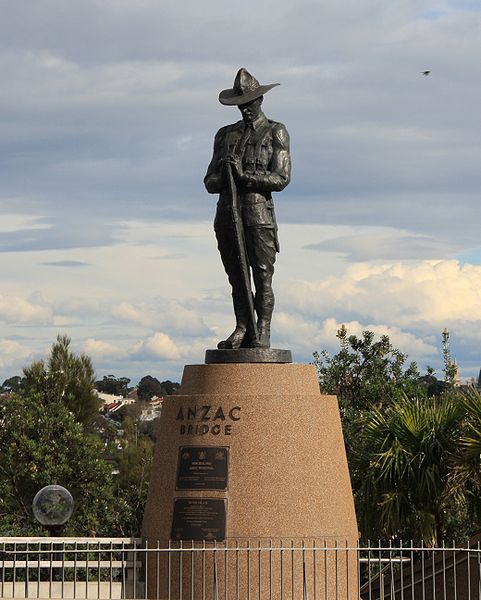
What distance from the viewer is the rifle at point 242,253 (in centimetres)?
1380

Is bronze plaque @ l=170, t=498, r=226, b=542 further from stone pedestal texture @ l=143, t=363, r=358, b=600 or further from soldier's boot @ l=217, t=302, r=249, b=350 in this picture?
soldier's boot @ l=217, t=302, r=249, b=350

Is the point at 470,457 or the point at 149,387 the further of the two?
the point at 149,387

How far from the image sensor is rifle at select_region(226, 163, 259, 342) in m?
13.8

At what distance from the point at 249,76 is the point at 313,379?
3359mm

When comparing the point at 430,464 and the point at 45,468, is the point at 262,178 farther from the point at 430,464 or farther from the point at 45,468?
the point at 45,468

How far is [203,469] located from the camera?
1302 cm

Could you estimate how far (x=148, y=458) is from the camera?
32000mm

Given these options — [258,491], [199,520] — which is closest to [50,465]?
[199,520]

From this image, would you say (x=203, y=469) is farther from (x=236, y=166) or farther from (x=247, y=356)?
(x=236, y=166)

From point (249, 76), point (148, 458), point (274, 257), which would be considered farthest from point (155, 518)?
point (148, 458)

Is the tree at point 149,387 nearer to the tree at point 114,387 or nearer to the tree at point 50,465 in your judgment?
the tree at point 114,387

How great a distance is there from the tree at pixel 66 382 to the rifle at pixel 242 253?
40.6 ft

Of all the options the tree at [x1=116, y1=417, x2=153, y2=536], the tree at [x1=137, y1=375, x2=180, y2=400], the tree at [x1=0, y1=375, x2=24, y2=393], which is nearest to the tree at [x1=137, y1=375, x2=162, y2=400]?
the tree at [x1=137, y1=375, x2=180, y2=400]

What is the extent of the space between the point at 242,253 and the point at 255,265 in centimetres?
23
